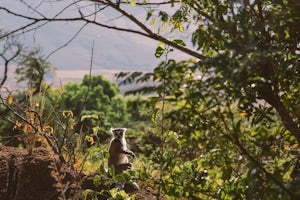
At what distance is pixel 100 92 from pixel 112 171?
901 inches

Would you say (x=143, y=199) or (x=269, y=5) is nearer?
(x=269, y=5)

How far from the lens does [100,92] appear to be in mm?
26047

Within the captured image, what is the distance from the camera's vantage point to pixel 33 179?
19.7ft

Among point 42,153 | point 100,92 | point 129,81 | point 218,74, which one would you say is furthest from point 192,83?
point 100,92

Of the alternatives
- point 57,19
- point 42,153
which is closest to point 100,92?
point 42,153

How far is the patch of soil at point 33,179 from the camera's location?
5824 millimetres

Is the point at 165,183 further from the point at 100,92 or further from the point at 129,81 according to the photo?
the point at 100,92

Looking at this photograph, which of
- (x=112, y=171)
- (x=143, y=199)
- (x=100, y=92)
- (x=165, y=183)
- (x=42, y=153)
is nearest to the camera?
(x=165, y=183)

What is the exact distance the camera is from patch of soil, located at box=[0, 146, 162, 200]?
582 centimetres

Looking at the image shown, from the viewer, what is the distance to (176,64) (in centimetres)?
246

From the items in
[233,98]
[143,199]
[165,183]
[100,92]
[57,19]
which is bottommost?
[143,199]

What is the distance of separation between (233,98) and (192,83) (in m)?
0.22

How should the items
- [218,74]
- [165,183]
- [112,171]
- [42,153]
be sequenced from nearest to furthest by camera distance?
1. [218,74]
2. [165,183]
3. [112,171]
4. [42,153]

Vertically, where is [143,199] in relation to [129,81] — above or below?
below
